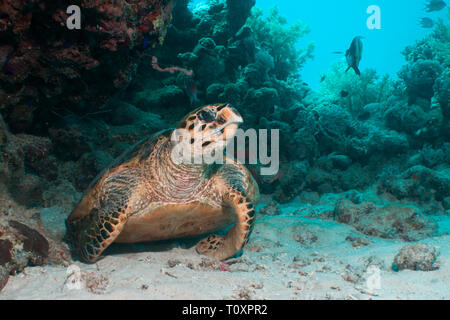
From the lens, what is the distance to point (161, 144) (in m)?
3.38

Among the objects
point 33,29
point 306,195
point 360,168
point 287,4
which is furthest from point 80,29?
point 287,4

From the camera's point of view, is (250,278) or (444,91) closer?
(250,278)

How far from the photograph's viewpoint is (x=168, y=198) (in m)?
3.22

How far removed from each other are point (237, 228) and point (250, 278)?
0.79m

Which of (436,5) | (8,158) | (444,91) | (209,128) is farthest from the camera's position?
(436,5)

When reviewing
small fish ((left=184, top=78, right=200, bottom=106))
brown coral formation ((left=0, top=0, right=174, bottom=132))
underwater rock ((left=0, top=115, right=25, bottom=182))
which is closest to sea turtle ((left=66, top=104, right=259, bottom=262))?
underwater rock ((left=0, top=115, right=25, bottom=182))

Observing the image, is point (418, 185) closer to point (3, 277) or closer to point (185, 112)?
point (185, 112)

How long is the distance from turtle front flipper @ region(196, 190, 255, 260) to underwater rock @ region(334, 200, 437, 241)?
224cm

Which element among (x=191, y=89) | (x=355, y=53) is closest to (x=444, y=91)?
(x=355, y=53)

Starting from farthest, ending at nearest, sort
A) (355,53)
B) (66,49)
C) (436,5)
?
(436,5)
(355,53)
(66,49)

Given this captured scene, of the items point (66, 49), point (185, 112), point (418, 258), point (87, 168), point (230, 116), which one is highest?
point (66, 49)

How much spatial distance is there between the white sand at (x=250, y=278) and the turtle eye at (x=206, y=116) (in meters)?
1.46

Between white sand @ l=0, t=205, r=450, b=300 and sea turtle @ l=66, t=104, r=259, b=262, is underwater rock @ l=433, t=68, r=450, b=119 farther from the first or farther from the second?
sea turtle @ l=66, t=104, r=259, b=262

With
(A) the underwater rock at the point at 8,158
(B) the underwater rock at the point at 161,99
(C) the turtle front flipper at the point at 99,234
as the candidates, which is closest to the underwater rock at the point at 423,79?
(B) the underwater rock at the point at 161,99
